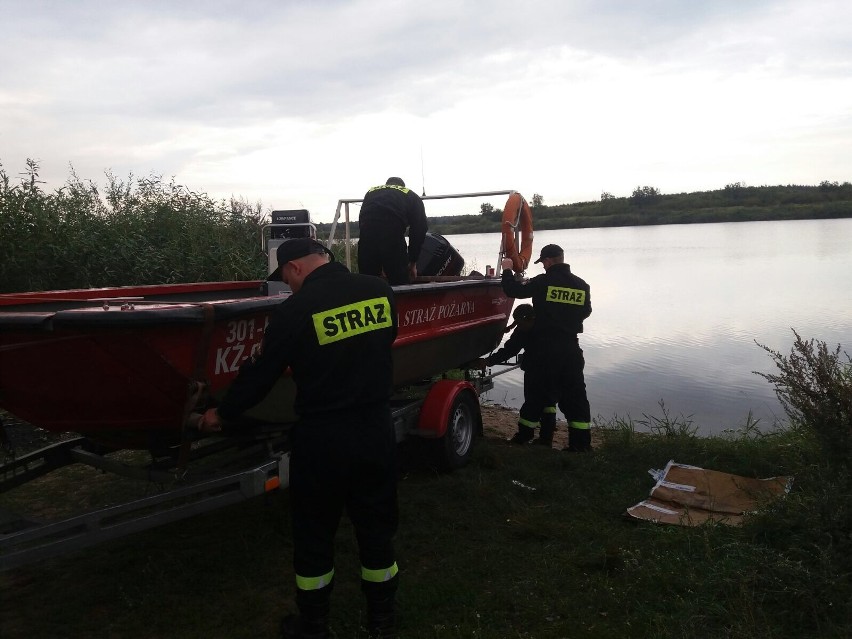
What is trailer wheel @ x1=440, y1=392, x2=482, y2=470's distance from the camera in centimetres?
481

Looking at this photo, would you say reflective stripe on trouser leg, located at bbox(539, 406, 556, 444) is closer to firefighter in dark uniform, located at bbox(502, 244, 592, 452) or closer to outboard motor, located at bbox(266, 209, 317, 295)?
firefighter in dark uniform, located at bbox(502, 244, 592, 452)

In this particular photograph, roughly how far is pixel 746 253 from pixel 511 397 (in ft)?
67.0

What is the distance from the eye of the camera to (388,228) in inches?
197

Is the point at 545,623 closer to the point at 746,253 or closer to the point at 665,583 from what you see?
the point at 665,583

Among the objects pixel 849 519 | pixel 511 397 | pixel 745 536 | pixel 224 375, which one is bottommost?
pixel 511 397

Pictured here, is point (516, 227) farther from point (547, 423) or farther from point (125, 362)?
point (125, 362)

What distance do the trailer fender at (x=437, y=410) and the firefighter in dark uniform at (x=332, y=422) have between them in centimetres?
180

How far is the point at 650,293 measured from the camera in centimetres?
1778

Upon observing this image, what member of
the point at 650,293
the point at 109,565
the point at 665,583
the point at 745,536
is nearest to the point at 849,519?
the point at 745,536

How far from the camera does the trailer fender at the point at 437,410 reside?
15.3ft

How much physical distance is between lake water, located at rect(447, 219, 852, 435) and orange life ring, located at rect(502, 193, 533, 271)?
32.8 inches

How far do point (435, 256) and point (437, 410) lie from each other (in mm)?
2378

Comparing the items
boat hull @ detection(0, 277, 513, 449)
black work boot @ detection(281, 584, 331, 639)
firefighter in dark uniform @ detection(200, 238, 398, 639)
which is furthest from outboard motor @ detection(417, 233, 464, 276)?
black work boot @ detection(281, 584, 331, 639)

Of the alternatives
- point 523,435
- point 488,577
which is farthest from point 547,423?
point 488,577
